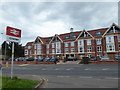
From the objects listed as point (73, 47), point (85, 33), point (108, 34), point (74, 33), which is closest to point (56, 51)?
point (73, 47)

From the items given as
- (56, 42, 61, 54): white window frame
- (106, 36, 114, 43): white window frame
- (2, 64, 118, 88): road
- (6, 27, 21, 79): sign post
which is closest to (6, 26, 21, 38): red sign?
(6, 27, 21, 79): sign post

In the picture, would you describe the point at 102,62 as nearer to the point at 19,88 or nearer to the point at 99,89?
the point at 99,89

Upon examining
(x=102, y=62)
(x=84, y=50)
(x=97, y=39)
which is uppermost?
(x=97, y=39)

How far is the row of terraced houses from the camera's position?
36844 millimetres

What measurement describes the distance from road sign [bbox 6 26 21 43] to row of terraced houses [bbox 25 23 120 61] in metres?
28.2

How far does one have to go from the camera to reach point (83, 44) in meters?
41.8

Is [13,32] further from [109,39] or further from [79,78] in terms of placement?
[109,39]

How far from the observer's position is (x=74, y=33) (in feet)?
157

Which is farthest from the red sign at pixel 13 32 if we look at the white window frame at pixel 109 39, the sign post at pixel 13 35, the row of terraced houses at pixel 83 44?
the white window frame at pixel 109 39

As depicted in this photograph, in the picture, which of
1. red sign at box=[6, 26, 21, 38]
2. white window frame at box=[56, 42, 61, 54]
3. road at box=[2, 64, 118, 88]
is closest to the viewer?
road at box=[2, 64, 118, 88]

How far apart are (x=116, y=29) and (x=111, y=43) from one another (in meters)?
5.00

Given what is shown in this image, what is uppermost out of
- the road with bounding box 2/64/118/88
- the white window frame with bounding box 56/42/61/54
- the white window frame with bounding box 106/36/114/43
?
the white window frame with bounding box 106/36/114/43

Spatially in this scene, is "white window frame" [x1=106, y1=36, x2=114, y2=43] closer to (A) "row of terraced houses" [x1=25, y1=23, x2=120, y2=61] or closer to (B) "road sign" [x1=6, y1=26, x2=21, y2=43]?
(A) "row of terraced houses" [x1=25, y1=23, x2=120, y2=61]

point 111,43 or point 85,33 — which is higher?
point 85,33
